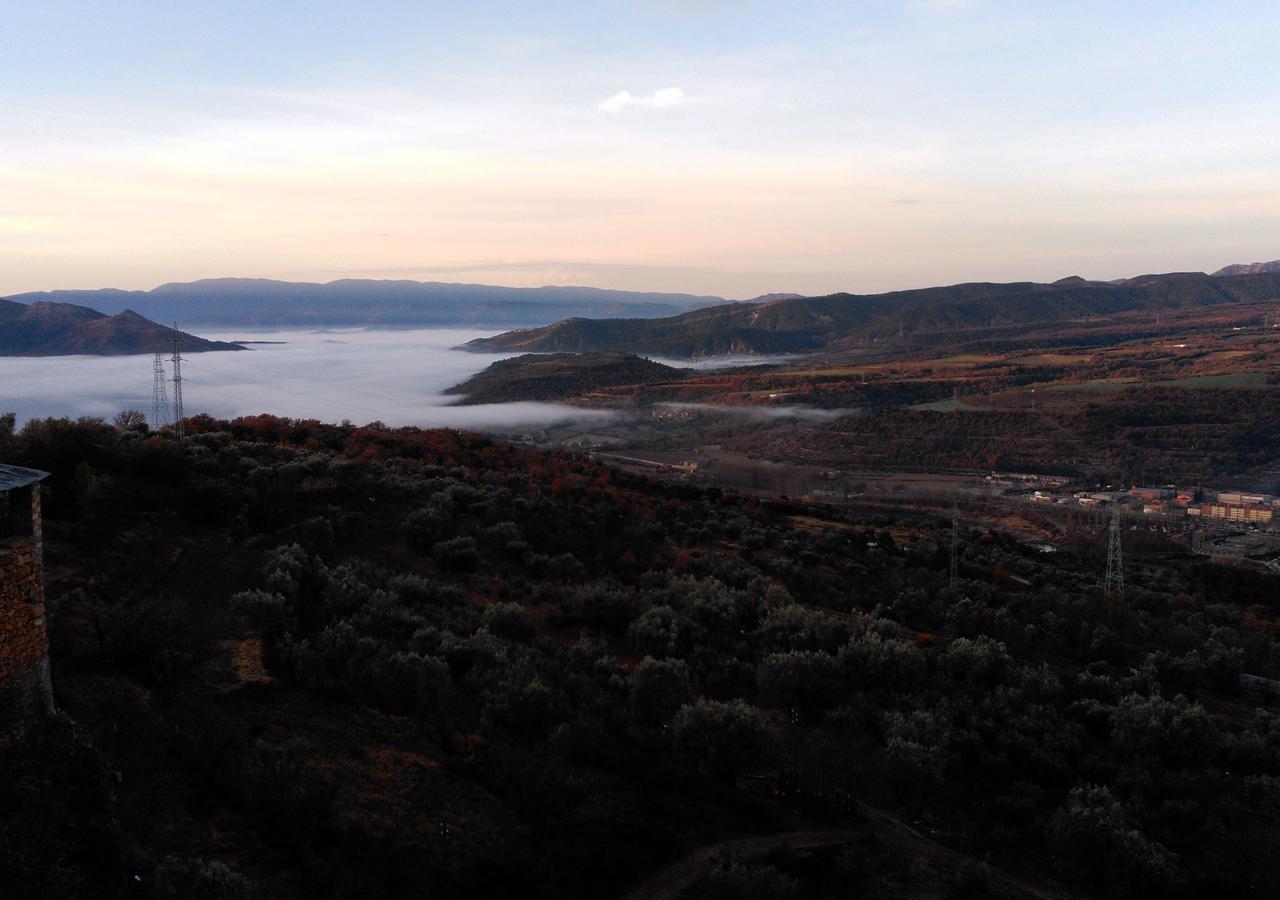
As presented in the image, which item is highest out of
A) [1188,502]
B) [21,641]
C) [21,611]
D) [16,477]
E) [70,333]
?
[70,333]

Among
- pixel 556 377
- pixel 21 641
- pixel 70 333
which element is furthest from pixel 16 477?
pixel 556 377

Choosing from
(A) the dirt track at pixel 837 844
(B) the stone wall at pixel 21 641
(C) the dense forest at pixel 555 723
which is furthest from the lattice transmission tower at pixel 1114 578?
(B) the stone wall at pixel 21 641

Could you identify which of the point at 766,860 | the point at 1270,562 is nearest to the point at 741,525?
the point at 766,860

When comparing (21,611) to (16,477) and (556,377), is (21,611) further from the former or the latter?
(556,377)

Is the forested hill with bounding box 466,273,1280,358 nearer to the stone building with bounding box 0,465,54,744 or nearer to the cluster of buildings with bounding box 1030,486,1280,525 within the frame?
the cluster of buildings with bounding box 1030,486,1280,525

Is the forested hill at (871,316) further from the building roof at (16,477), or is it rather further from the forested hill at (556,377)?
the building roof at (16,477)
